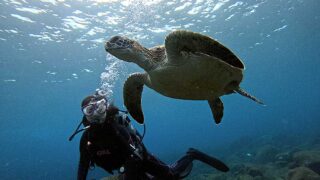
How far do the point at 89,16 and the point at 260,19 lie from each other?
615 inches

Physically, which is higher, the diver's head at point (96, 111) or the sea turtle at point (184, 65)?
the sea turtle at point (184, 65)

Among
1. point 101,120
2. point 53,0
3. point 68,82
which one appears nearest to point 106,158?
point 101,120

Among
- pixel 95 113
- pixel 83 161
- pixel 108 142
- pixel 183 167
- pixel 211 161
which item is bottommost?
pixel 83 161

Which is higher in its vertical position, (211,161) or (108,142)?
(108,142)

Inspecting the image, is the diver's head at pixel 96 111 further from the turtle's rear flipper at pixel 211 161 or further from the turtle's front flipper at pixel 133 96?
the turtle's rear flipper at pixel 211 161

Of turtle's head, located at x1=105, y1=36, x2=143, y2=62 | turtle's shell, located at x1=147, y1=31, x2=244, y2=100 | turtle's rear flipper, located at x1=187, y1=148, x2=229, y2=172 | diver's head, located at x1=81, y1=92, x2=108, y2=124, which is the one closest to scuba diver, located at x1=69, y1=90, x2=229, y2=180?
diver's head, located at x1=81, y1=92, x2=108, y2=124

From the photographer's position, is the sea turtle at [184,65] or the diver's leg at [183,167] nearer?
the sea turtle at [184,65]

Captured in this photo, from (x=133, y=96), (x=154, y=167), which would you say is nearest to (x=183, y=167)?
(x=154, y=167)

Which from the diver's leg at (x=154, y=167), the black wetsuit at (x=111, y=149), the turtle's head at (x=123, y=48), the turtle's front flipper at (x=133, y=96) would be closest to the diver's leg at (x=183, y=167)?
the diver's leg at (x=154, y=167)

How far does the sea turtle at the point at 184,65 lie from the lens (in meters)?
3.64

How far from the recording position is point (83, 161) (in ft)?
16.9

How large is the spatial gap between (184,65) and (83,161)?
106 inches

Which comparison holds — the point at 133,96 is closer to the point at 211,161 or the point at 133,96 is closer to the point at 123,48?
the point at 123,48

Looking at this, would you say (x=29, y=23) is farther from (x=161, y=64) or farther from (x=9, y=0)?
(x=161, y=64)
